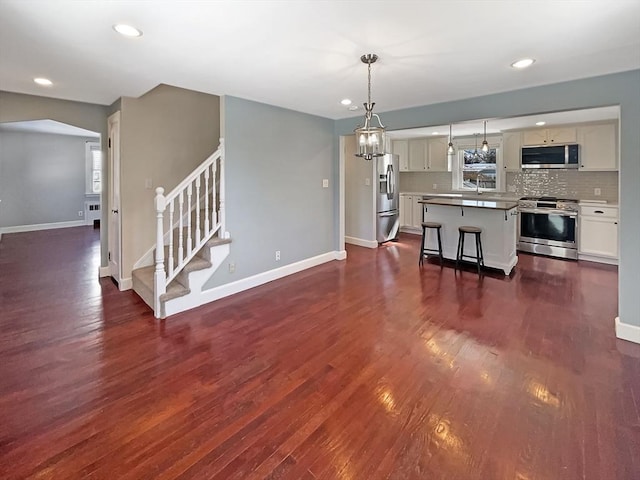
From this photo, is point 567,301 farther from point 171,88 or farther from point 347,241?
point 171,88

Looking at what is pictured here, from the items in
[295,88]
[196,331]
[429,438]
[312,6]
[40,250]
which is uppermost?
[295,88]

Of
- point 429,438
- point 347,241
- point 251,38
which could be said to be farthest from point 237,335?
point 347,241

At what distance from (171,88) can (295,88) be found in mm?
1978

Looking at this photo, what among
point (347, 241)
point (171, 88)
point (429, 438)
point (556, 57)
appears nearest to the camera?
point (429, 438)

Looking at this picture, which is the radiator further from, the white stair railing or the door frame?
the white stair railing

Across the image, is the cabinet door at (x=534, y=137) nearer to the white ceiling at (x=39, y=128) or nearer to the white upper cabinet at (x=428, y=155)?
the white upper cabinet at (x=428, y=155)

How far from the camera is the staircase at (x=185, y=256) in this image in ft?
11.5

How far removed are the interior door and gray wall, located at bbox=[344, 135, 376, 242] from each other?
4.01 metres

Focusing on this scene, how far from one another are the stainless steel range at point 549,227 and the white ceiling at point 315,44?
3275mm

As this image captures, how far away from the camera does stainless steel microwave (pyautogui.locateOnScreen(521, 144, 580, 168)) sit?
19.5 ft

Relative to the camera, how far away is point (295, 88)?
3734 mm

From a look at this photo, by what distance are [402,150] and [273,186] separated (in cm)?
501

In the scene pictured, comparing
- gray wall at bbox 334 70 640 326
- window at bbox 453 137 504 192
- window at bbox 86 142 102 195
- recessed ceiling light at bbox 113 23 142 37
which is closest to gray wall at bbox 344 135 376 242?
window at bbox 453 137 504 192

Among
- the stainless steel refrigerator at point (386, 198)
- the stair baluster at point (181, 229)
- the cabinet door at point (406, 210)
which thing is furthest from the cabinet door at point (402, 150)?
the stair baluster at point (181, 229)
